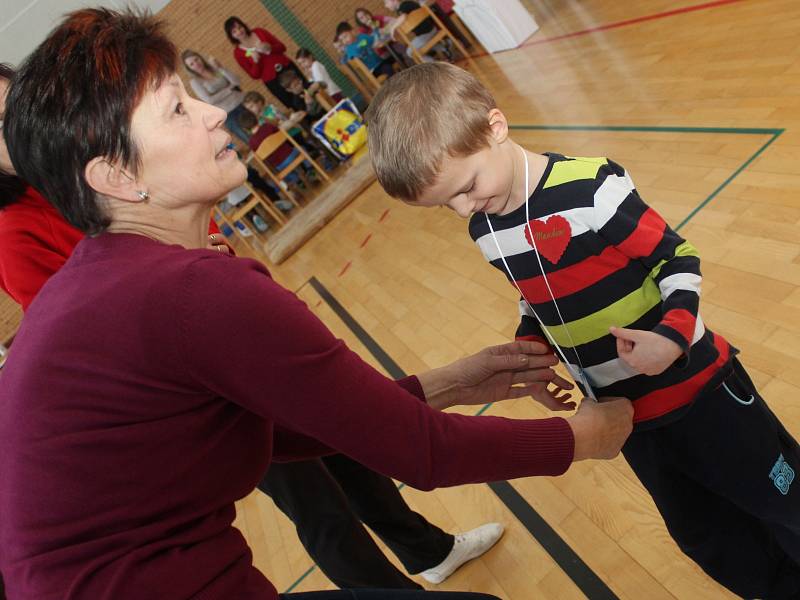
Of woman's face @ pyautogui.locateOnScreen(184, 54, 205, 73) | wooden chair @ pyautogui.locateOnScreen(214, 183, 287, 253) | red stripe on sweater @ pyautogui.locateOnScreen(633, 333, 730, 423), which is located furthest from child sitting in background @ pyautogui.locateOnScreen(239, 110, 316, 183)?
red stripe on sweater @ pyautogui.locateOnScreen(633, 333, 730, 423)

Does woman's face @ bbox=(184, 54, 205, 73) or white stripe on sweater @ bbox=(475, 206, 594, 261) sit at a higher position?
woman's face @ bbox=(184, 54, 205, 73)

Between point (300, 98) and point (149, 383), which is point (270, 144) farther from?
point (149, 383)

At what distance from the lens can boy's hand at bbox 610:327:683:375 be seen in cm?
98

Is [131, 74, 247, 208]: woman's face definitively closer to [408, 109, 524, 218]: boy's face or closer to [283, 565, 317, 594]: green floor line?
[408, 109, 524, 218]: boy's face

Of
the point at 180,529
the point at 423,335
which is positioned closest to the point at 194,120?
the point at 180,529

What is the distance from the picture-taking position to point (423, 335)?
336cm

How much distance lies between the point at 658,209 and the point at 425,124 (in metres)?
2.17

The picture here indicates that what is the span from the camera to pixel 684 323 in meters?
0.99

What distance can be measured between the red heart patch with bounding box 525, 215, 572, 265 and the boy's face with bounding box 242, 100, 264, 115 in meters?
6.59

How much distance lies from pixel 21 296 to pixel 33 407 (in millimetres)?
1091

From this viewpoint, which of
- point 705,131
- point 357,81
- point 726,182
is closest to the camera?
point 726,182

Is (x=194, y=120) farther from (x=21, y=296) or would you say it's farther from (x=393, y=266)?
(x=393, y=266)

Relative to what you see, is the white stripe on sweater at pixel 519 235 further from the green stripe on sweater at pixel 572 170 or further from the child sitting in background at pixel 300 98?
the child sitting in background at pixel 300 98

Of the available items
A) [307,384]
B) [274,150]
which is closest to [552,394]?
[307,384]
